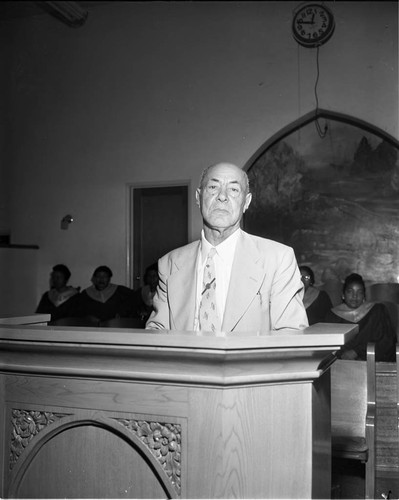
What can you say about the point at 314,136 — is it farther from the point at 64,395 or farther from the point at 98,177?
the point at 64,395

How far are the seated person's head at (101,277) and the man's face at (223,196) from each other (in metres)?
6.00

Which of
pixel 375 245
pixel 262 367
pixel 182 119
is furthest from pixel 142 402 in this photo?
pixel 182 119

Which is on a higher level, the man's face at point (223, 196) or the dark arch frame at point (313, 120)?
the dark arch frame at point (313, 120)

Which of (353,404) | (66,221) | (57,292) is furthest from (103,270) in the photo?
(353,404)

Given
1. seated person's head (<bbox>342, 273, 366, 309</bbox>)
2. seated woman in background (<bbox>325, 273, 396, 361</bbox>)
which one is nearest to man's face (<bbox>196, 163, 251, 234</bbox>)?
seated woman in background (<bbox>325, 273, 396, 361</bbox>)

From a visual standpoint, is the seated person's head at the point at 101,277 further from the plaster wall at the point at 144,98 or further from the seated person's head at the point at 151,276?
the seated person's head at the point at 151,276

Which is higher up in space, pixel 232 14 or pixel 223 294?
pixel 232 14

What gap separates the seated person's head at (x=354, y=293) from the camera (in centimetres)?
677

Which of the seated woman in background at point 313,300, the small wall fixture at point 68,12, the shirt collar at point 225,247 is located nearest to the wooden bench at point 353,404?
the shirt collar at point 225,247

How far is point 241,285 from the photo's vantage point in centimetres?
193

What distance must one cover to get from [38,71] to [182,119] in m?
2.49

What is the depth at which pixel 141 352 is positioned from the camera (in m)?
1.28

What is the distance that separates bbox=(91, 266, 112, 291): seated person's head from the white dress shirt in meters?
5.99

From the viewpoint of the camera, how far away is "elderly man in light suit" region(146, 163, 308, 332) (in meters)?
1.91
